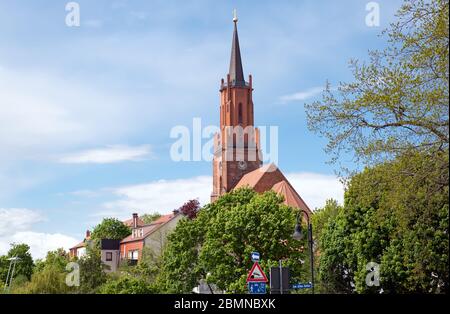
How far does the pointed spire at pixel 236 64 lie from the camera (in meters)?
105

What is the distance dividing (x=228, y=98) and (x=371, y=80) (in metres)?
81.4

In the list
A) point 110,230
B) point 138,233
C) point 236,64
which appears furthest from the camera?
point 110,230

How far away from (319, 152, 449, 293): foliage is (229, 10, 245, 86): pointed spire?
66.8 metres

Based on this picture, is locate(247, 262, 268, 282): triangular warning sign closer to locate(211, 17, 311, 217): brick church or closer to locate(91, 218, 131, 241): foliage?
locate(211, 17, 311, 217): brick church

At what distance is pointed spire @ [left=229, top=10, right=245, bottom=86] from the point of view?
105 m

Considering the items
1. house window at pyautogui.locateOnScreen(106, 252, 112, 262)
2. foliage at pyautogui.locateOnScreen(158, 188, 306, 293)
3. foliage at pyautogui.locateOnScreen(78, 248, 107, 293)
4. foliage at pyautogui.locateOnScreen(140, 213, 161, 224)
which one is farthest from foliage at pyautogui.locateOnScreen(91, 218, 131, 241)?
foliage at pyautogui.locateOnScreen(158, 188, 306, 293)

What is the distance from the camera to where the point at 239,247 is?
134 feet

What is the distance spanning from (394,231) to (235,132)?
2852 inches

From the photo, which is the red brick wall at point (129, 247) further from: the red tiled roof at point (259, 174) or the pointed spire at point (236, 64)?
the pointed spire at point (236, 64)

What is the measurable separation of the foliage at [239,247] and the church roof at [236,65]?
6222cm

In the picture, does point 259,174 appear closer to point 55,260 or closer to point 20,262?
point 55,260

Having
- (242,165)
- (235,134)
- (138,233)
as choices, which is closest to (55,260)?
(138,233)

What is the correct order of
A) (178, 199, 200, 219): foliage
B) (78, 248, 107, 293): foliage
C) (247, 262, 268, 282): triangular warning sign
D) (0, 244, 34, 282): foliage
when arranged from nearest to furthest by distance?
(247, 262, 268, 282): triangular warning sign
(78, 248, 107, 293): foliage
(178, 199, 200, 219): foliage
(0, 244, 34, 282): foliage
